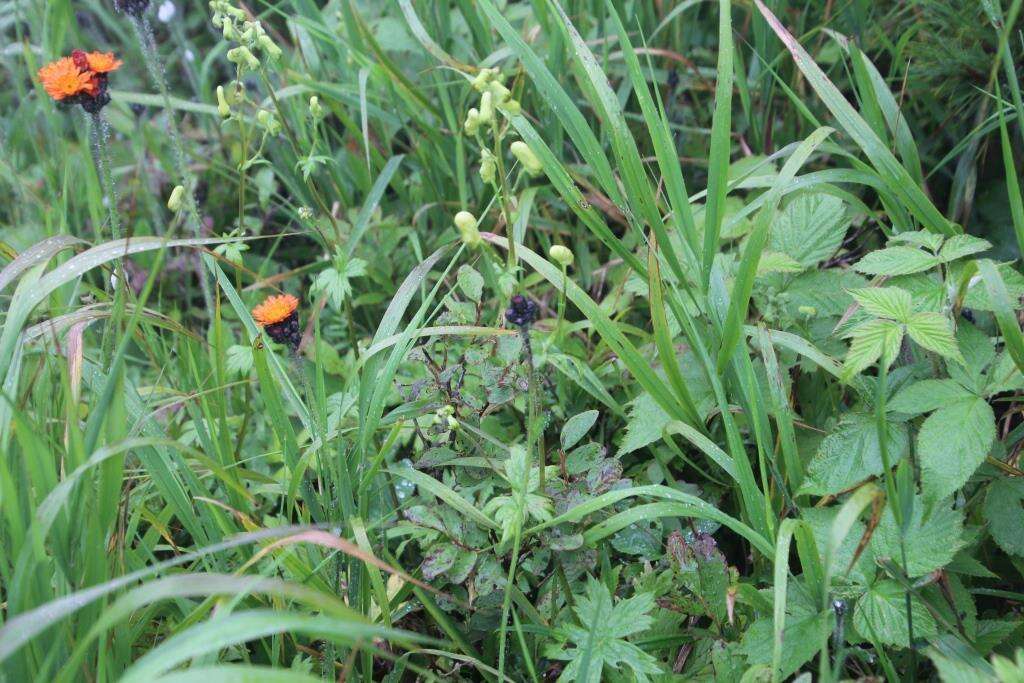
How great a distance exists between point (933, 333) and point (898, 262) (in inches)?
6.7

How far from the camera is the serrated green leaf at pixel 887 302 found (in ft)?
4.14

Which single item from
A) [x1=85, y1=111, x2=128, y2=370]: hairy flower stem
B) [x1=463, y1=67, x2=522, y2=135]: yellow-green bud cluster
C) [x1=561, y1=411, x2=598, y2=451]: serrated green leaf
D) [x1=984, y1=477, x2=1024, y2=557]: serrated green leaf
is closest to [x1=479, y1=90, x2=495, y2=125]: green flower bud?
[x1=463, y1=67, x2=522, y2=135]: yellow-green bud cluster

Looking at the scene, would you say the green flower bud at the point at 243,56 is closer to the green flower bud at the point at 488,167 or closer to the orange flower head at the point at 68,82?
the orange flower head at the point at 68,82

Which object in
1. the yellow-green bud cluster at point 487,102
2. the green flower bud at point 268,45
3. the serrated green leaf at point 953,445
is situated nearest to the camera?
the serrated green leaf at point 953,445

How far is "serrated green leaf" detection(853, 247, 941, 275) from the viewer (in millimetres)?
1339

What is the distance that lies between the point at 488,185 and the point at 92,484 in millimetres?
1197

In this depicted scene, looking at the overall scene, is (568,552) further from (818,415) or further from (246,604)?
(818,415)

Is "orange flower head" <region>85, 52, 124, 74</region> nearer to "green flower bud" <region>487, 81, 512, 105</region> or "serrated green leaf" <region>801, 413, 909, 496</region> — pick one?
"green flower bud" <region>487, 81, 512, 105</region>

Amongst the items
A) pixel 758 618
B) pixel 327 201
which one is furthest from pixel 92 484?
pixel 327 201

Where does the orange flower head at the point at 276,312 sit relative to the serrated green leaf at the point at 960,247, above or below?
above

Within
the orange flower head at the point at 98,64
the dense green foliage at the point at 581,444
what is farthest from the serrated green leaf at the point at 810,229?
the orange flower head at the point at 98,64

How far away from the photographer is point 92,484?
1220mm

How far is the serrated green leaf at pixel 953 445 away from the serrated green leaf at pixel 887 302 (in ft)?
0.49

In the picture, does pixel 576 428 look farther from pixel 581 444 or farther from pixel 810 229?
pixel 810 229
